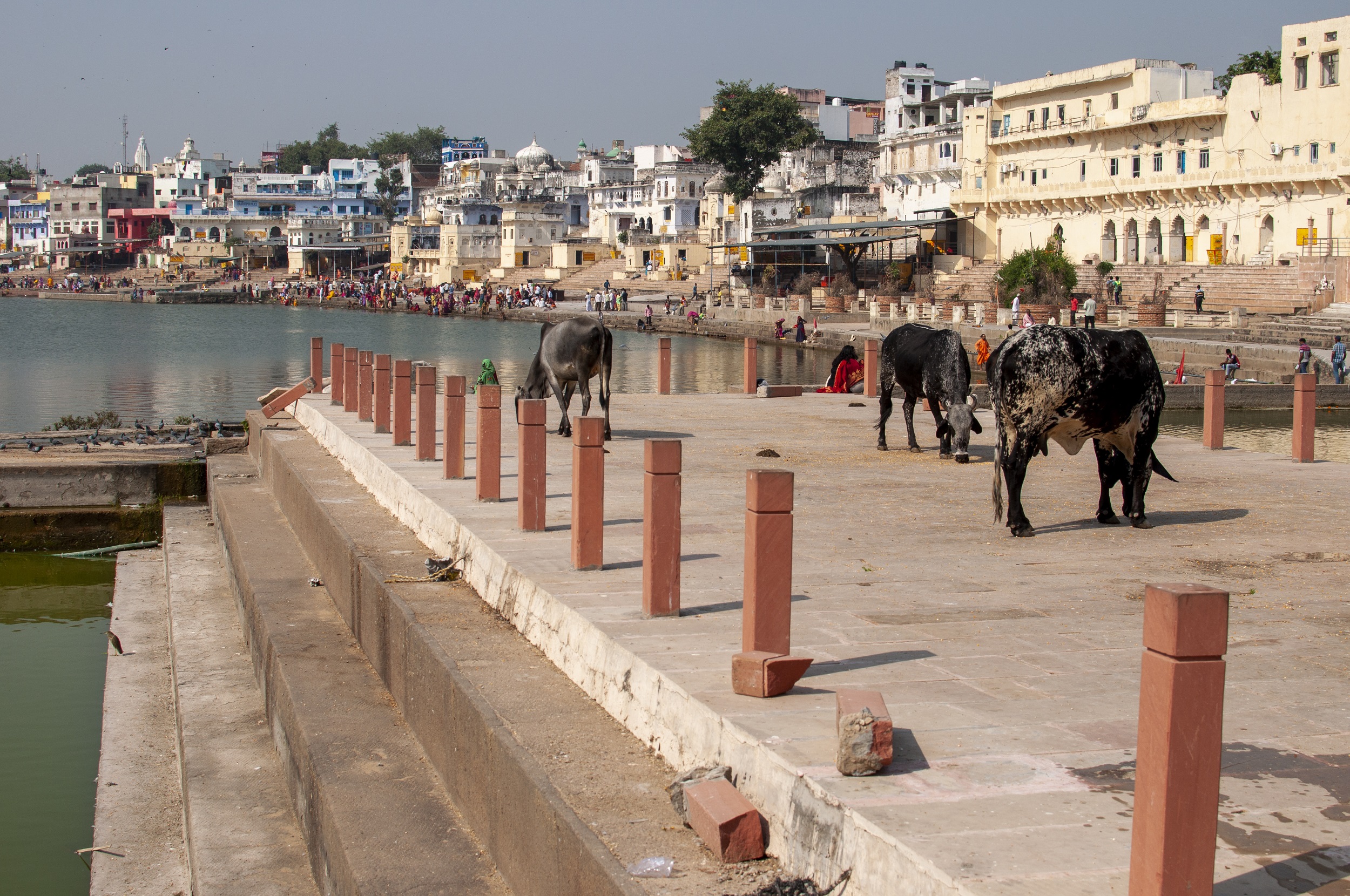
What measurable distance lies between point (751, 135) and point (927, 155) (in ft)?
71.9

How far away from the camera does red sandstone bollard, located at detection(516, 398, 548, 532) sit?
8.68 meters

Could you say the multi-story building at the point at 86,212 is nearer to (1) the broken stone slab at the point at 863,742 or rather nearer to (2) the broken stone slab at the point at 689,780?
(2) the broken stone slab at the point at 689,780

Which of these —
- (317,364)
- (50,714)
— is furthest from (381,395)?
(317,364)

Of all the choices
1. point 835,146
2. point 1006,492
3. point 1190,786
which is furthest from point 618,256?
point 1190,786

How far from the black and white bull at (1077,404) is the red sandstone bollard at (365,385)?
339 inches

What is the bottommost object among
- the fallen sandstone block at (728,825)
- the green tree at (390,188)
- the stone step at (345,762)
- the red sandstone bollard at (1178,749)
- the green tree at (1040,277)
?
the stone step at (345,762)

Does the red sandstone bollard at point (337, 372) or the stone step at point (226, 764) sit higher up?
the red sandstone bollard at point (337, 372)

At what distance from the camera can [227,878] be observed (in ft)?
23.8

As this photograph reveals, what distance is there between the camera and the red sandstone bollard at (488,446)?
9.91m

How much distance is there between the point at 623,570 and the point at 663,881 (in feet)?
11.6

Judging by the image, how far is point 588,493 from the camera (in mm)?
7398

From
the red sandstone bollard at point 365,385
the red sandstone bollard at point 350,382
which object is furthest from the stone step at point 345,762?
the red sandstone bollard at point 350,382

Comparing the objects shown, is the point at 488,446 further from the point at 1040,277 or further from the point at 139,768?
the point at 1040,277

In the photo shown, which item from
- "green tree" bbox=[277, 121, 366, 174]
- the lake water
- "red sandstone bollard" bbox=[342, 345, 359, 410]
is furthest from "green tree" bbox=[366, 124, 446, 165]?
"red sandstone bollard" bbox=[342, 345, 359, 410]
